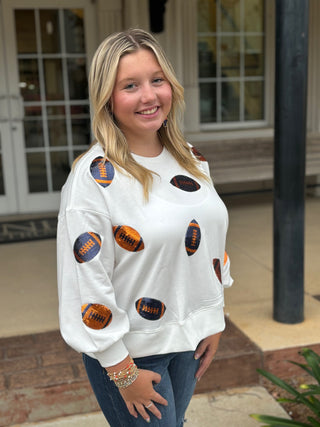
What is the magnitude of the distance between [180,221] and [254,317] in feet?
6.41

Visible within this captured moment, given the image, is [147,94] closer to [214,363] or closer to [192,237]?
[192,237]

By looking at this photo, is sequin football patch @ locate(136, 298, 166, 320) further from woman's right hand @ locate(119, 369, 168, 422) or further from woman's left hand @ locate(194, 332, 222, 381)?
woman's left hand @ locate(194, 332, 222, 381)

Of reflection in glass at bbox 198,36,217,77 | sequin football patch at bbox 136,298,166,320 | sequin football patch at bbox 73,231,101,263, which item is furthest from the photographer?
reflection in glass at bbox 198,36,217,77

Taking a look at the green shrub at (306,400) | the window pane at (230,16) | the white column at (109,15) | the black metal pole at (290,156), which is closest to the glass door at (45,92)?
the white column at (109,15)

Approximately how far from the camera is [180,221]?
1.44 meters

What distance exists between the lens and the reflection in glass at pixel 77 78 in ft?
19.8

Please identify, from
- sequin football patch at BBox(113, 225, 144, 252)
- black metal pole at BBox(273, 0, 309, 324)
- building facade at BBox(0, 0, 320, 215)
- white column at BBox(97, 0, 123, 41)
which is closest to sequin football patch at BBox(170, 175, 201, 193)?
sequin football patch at BBox(113, 225, 144, 252)

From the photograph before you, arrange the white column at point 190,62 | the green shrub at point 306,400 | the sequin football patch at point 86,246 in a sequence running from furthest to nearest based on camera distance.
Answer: the white column at point 190,62, the green shrub at point 306,400, the sequin football patch at point 86,246

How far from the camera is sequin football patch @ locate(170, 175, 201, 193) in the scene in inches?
59.8

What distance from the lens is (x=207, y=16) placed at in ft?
21.5

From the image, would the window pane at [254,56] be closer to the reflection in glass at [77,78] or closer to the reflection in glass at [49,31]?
the reflection in glass at [77,78]

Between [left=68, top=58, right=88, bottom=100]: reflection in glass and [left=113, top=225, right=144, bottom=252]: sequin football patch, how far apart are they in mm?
4968

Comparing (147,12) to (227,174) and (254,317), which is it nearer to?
(227,174)

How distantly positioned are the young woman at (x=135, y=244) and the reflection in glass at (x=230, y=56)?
5416mm
